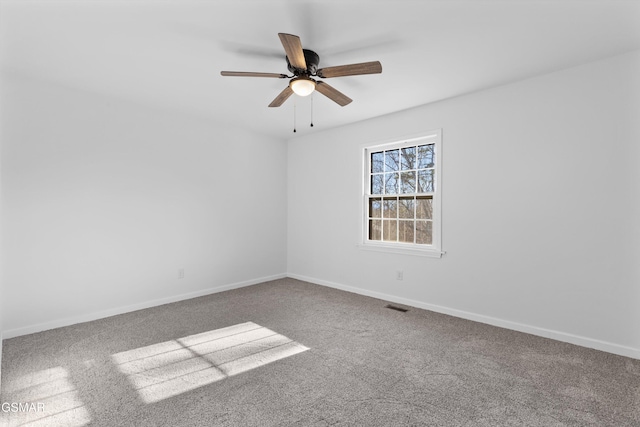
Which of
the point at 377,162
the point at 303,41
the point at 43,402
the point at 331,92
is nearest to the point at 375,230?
the point at 377,162

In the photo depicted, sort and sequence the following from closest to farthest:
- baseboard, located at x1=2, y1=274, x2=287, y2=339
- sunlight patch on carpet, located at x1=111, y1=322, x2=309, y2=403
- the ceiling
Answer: the ceiling < sunlight patch on carpet, located at x1=111, y1=322, x2=309, y2=403 < baseboard, located at x1=2, y1=274, x2=287, y2=339

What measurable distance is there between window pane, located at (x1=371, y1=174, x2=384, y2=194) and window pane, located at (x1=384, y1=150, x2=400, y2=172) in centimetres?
16

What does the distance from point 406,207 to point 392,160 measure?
2.25 ft

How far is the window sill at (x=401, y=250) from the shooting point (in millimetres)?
3799

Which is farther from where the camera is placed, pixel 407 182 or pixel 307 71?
pixel 407 182

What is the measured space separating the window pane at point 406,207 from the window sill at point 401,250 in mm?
433

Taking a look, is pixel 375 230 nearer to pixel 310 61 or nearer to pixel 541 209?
pixel 541 209

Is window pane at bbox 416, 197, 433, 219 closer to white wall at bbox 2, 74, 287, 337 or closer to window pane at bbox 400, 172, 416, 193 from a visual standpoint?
window pane at bbox 400, 172, 416, 193

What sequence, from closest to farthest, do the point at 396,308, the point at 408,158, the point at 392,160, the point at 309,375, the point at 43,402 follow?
the point at 43,402, the point at 309,375, the point at 396,308, the point at 408,158, the point at 392,160

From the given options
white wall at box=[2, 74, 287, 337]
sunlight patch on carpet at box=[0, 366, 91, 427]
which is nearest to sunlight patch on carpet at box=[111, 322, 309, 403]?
sunlight patch on carpet at box=[0, 366, 91, 427]

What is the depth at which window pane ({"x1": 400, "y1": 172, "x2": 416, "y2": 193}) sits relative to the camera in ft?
13.6

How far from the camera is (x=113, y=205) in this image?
365 cm

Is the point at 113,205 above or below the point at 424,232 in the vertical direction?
above

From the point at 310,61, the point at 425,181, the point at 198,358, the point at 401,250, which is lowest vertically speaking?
the point at 198,358
